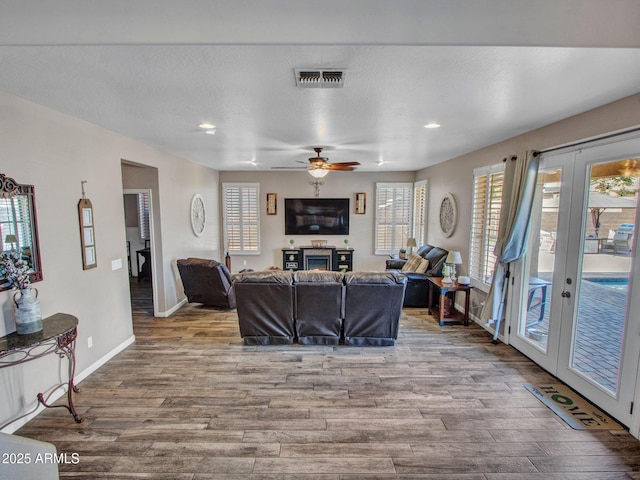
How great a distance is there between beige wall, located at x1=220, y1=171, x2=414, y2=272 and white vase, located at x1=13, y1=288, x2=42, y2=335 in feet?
18.5

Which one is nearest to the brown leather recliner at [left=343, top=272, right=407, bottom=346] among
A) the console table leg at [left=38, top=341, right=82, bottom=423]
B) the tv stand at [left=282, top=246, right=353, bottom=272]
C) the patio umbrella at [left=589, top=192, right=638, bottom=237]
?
the patio umbrella at [left=589, top=192, right=638, bottom=237]

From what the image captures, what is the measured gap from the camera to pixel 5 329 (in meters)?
2.48

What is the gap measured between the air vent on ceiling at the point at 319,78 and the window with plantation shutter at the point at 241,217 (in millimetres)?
5907

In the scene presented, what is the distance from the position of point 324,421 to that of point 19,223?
3.27 metres

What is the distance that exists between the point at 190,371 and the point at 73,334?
1288 millimetres

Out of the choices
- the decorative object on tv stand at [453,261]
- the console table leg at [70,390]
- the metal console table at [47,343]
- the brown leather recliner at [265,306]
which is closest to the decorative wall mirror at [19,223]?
the metal console table at [47,343]

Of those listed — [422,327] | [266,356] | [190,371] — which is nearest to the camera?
[190,371]

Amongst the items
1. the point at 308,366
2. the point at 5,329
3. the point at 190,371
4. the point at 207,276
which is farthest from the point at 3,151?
the point at 308,366

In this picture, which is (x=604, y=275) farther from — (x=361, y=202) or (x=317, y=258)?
(x=317, y=258)

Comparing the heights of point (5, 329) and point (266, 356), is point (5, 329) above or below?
above

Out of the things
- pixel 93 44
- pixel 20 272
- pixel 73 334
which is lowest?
pixel 73 334

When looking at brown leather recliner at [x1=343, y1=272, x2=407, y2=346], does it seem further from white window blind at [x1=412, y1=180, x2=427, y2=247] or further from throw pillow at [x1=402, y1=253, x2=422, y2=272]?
white window blind at [x1=412, y1=180, x2=427, y2=247]

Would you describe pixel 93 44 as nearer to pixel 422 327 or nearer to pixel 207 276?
pixel 207 276

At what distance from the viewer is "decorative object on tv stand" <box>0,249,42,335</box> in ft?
7.85
